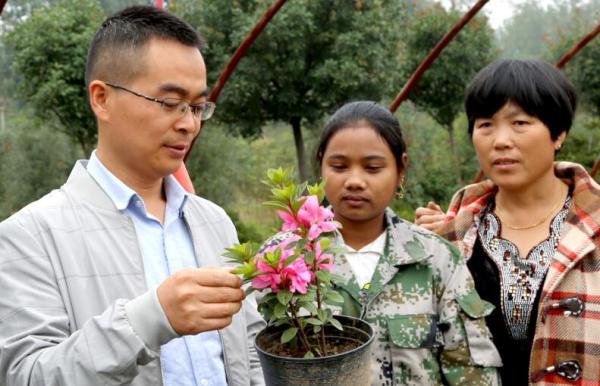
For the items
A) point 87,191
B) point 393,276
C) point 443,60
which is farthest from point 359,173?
point 443,60

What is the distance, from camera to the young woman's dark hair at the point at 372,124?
204cm

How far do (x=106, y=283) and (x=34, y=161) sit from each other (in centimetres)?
1229

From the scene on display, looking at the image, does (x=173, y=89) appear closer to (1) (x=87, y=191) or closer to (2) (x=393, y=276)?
(1) (x=87, y=191)

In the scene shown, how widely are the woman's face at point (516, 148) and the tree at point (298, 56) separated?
30.7ft

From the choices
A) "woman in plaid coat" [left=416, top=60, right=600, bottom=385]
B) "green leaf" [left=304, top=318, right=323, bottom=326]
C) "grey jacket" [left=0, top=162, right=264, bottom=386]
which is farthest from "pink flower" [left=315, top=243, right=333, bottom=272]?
"woman in plaid coat" [left=416, top=60, right=600, bottom=385]

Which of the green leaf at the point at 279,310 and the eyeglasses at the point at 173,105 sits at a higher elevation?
the eyeglasses at the point at 173,105

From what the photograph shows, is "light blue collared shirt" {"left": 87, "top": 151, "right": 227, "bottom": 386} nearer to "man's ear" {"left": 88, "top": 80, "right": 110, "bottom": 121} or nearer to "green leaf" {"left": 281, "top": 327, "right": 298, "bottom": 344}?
"man's ear" {"left": 88, "top": 80, "right": 110, "bottom": 121}

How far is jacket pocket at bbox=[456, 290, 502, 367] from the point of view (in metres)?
1.84

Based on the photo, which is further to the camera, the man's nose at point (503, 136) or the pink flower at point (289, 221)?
the man's nose at point (503, 136)

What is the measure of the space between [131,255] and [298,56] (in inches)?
409

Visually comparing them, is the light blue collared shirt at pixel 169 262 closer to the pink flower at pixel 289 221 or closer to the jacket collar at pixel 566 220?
the pink flower at pixel 289 221

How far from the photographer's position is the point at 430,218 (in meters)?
2.41

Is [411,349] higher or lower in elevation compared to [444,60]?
lower

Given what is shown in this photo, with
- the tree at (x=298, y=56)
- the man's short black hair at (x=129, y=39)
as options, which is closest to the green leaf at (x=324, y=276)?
the man's short black hair at (x=129, y=39)
